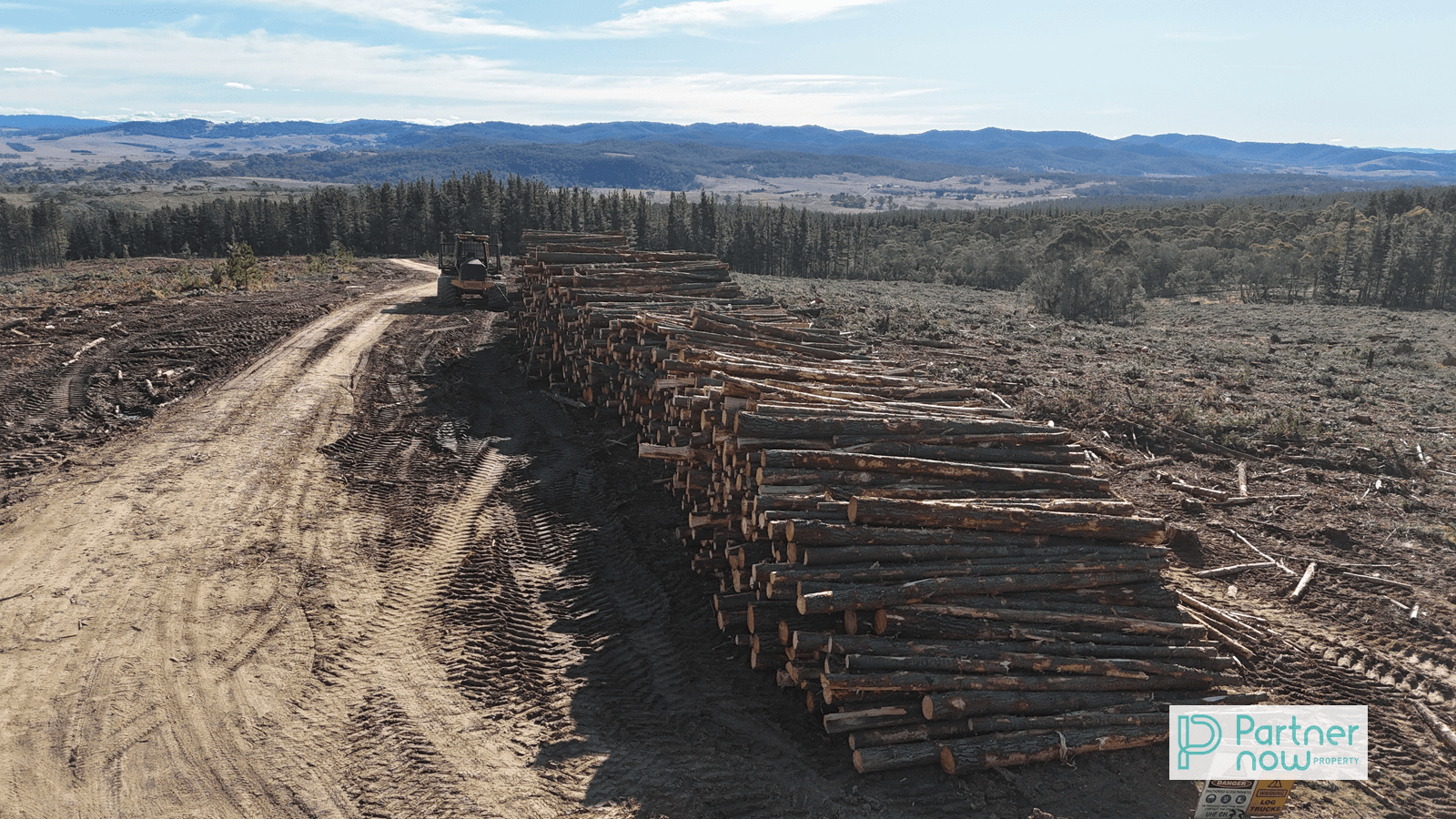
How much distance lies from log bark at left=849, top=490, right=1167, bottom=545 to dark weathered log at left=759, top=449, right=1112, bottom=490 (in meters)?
0.53

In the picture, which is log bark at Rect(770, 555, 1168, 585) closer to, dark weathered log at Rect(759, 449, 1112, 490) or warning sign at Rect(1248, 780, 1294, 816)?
dark weathered log at Rect(759, 449, 1112, 490)

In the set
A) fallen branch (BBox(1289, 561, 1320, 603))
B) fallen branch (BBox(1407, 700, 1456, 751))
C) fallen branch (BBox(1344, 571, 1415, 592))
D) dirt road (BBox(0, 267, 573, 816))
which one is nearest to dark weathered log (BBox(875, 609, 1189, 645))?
dirt road (BBox(0, 267, 573, 816))

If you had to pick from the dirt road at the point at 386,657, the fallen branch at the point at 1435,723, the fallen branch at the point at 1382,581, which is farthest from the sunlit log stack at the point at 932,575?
the fallen branch at the point at 1382,581

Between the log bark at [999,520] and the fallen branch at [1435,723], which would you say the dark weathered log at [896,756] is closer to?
the log bark at [999,520]

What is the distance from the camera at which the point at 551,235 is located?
2341 centimetres

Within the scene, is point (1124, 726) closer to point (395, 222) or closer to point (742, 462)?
point (742, 462)

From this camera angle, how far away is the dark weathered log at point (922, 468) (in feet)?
25.8

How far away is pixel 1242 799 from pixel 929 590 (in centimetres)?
274

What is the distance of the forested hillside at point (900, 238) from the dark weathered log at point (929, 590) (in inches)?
1560

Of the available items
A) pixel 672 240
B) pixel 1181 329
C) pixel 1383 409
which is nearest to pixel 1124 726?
pixel 1383 409

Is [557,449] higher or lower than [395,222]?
lower

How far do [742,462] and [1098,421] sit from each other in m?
9.99

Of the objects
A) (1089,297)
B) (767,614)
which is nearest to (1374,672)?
(767,614)

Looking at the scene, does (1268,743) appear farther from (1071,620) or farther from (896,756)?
(896,756)
